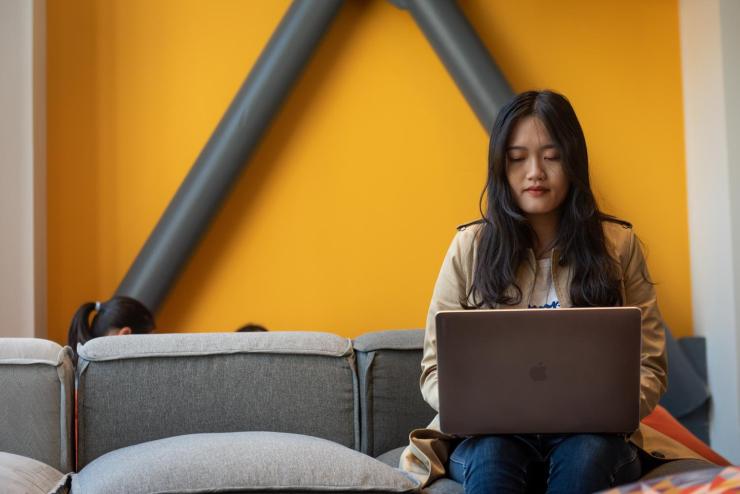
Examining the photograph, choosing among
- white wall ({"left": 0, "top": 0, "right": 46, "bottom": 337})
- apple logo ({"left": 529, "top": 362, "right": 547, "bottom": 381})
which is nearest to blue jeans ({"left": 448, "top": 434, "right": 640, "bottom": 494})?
apple logo ({"left": 529, "top": 362, "right": 547, "bottom": 381})

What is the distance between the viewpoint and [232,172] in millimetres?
3635

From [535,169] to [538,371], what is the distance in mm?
565

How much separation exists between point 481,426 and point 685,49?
251 centimetres

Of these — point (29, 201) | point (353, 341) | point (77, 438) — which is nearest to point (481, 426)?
point (353, 341)

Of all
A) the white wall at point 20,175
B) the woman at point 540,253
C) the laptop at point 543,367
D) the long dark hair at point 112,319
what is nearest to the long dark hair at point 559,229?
the woman at point 540,253

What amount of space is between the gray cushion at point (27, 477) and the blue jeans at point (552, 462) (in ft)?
3.01

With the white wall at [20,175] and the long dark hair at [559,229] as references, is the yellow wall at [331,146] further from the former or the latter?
the long dark hair at [559,229]

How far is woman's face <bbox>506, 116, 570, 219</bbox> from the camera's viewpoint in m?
2.26

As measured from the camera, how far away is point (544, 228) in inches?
92.4

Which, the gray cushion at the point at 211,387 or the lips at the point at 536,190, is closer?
the lips at the point at 536,190

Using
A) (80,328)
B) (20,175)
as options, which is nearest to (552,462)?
(80,328)

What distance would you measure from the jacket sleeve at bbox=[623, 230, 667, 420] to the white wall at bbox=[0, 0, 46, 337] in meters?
2.21

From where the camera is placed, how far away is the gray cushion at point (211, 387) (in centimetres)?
250

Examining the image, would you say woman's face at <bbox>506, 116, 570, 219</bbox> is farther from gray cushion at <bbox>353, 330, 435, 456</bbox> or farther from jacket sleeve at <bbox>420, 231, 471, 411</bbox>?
gray cushion at <bbox>353, 330, 435, 456</bbox>
